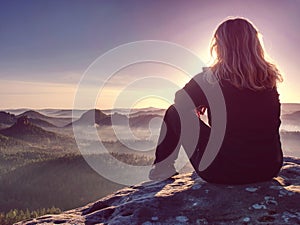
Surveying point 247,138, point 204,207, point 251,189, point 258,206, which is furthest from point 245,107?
point 204,207

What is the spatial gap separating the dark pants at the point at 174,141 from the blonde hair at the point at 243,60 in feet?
4.70

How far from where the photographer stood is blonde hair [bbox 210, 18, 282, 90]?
25.5 feet

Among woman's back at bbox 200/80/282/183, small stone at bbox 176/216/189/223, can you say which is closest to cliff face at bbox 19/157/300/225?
small stone at bbox 176/216/189/223

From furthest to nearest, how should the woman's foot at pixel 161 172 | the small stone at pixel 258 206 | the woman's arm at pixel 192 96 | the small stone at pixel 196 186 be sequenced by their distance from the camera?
the woman's foot at pixel 161 172
the woman's arm at pixel 192 96
the small stone at pixel 196 186
the small stone at pixel 258 206

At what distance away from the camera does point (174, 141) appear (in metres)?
9.39

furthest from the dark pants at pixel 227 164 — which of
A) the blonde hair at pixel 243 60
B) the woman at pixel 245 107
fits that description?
the blonde hair at pixel 243 60

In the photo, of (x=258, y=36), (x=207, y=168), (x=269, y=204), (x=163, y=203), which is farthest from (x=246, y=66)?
(x=163, y=203)

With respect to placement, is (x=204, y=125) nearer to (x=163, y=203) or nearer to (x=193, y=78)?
(x=193, y=78)

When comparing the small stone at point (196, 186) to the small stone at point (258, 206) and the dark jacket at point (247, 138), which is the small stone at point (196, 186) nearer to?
the dark jacket at point (247, 138)

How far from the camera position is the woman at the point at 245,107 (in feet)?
25.6

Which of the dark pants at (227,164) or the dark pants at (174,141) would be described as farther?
the dark pants at (174,141)

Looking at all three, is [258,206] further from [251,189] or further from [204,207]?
[204,207]

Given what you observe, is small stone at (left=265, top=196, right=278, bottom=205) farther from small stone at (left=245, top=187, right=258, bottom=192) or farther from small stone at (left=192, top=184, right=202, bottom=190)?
small stone at (left=192, top=184, right=202, bottom=190)

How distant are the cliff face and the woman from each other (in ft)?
1.27
